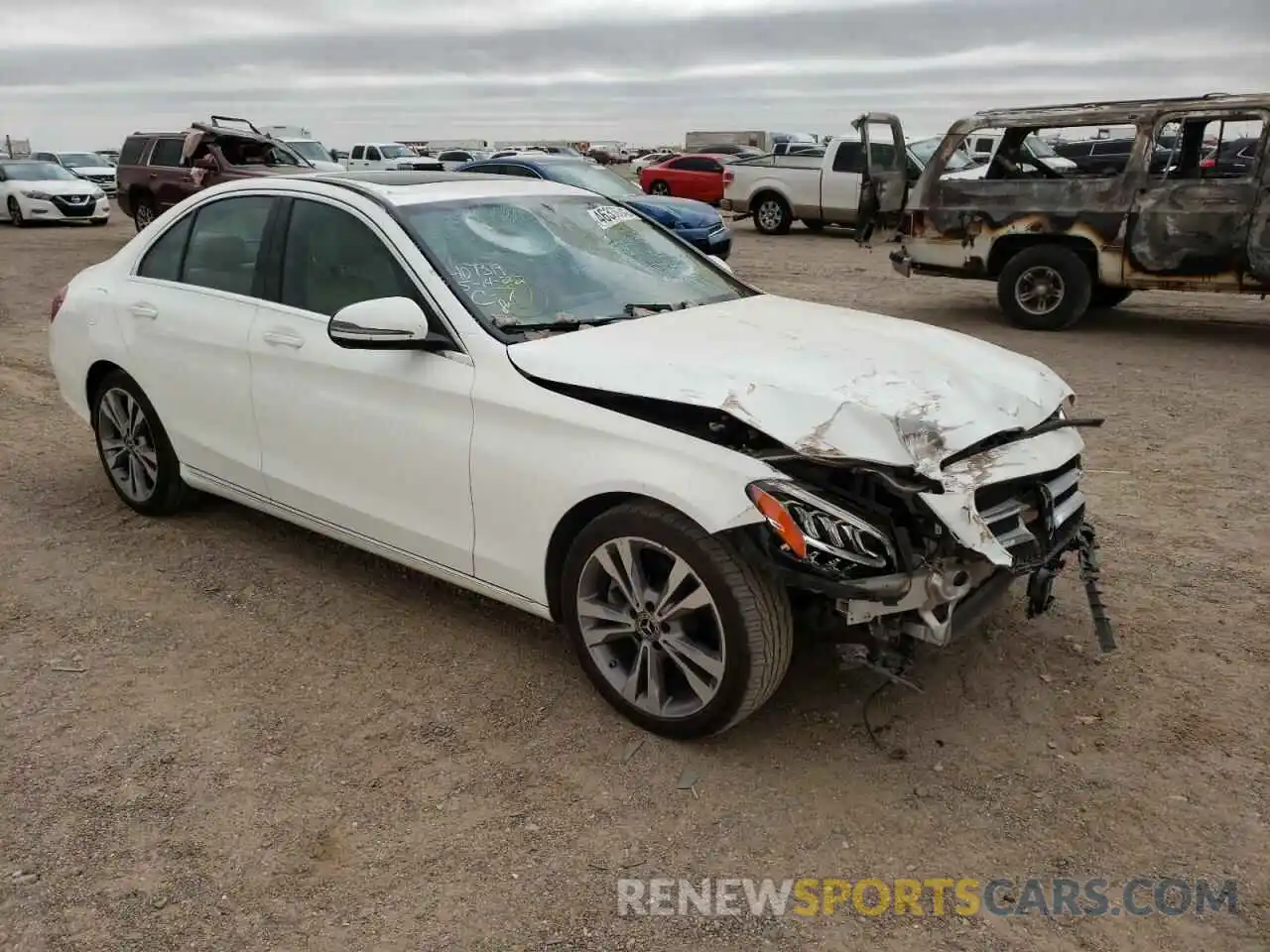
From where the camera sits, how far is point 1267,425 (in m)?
6.75

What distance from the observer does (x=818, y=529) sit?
9.41 ft

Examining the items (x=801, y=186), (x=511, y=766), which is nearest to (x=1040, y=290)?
(x=511, y=766)

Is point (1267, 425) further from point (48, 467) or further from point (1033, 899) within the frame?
point (48, 467)

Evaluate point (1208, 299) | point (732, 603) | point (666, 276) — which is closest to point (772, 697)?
point (732, 603)

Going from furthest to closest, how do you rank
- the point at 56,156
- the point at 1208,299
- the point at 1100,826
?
the point at 56,156 < the point at 1208,299 < the point at 1100,826

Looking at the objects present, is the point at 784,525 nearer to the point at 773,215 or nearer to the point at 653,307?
the point at 653,307

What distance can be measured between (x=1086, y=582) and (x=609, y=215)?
2424mm

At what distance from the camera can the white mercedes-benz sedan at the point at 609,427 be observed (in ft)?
9.67

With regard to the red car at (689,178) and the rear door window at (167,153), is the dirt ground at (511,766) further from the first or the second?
the red car at (689,178)

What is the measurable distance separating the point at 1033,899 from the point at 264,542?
363 cm

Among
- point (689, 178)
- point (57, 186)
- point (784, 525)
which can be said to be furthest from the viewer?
point (689, 178)

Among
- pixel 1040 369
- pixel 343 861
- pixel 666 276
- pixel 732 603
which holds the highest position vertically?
pixel 666 276

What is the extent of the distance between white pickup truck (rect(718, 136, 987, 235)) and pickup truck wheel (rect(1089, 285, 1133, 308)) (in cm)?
718

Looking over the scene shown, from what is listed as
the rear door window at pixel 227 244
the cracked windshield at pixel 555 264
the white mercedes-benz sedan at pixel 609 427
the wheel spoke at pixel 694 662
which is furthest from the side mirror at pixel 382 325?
the wheel spoke at pixel 694 662
